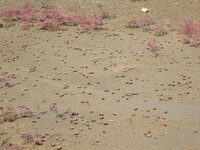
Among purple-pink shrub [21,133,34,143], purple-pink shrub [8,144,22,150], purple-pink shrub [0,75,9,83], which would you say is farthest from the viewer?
purple-pink shrub [0,75,9,83]

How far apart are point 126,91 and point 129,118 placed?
2233mm

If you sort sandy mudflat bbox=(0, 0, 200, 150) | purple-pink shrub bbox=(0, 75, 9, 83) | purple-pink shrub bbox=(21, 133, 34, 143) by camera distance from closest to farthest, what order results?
purple-pink shrub bbox=(21, 133, 34, 143) < sandy mudflat bbox=(0, 0, 200, 150) < purple-pink shrub bbox=(0, 75, 9, 83)

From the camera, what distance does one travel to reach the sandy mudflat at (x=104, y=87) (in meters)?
14.3

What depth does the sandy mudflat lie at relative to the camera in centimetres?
1431

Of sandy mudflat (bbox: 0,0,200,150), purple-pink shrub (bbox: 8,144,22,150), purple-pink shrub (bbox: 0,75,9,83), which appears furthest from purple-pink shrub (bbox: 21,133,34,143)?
purple-pink shrub (bbox: 0,75,9,83)

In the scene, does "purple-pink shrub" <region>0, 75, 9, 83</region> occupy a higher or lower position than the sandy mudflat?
lower

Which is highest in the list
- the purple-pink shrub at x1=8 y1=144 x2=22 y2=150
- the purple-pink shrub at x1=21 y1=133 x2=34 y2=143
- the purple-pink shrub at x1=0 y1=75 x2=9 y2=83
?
the purple-pink shrub at x1=21 y1=133 x2=34 y2=143

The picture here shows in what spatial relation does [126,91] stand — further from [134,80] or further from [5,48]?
[5,48]

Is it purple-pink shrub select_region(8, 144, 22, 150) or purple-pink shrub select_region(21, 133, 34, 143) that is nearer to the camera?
purple-pink shrub select_region(8, 144, 22, 150)

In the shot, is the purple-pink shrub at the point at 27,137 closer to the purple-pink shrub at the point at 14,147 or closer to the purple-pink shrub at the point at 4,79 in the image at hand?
the purple-pink shrub at the point at 14,147

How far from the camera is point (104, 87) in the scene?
704 inches

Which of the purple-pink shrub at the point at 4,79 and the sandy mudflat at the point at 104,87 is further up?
the sandy mudflat at the point at 104,87

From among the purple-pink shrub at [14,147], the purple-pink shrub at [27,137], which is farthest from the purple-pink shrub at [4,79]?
the purple-pink shrub at [14,147]

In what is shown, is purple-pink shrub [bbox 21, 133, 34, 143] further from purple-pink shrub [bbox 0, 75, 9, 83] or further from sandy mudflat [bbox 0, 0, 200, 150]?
purple-pink shrub [bbox 0, 75, 9, 83]
